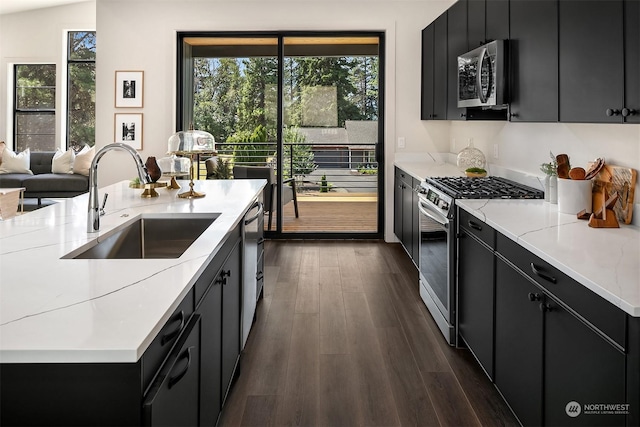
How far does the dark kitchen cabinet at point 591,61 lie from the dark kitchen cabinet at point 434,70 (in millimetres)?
2466

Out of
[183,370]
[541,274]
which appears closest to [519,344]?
[541,274]

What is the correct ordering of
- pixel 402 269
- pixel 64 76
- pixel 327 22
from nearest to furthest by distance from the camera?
pixel 402 269 → pixel 327 22 → pixel 64 76

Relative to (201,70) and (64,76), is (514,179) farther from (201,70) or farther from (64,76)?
(64,76)

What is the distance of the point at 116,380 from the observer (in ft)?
3.59

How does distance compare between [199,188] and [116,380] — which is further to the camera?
[199,188]

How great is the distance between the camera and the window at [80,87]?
8.49 m

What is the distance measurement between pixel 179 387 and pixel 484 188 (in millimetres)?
2519

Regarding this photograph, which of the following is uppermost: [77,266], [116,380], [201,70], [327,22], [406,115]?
[327,22]

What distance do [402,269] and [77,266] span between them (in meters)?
3.70

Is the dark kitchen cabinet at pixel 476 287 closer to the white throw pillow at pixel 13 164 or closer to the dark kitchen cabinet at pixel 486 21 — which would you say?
the dark kitchen cabinet at pixel 486 21

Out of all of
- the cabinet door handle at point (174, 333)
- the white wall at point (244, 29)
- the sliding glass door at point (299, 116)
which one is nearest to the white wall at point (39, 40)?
the white wall at point (244, 29)

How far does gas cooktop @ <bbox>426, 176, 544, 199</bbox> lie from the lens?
3.15 m

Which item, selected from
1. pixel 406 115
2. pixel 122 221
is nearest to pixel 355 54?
pixel 406 115

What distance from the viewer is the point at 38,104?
8.62 m
